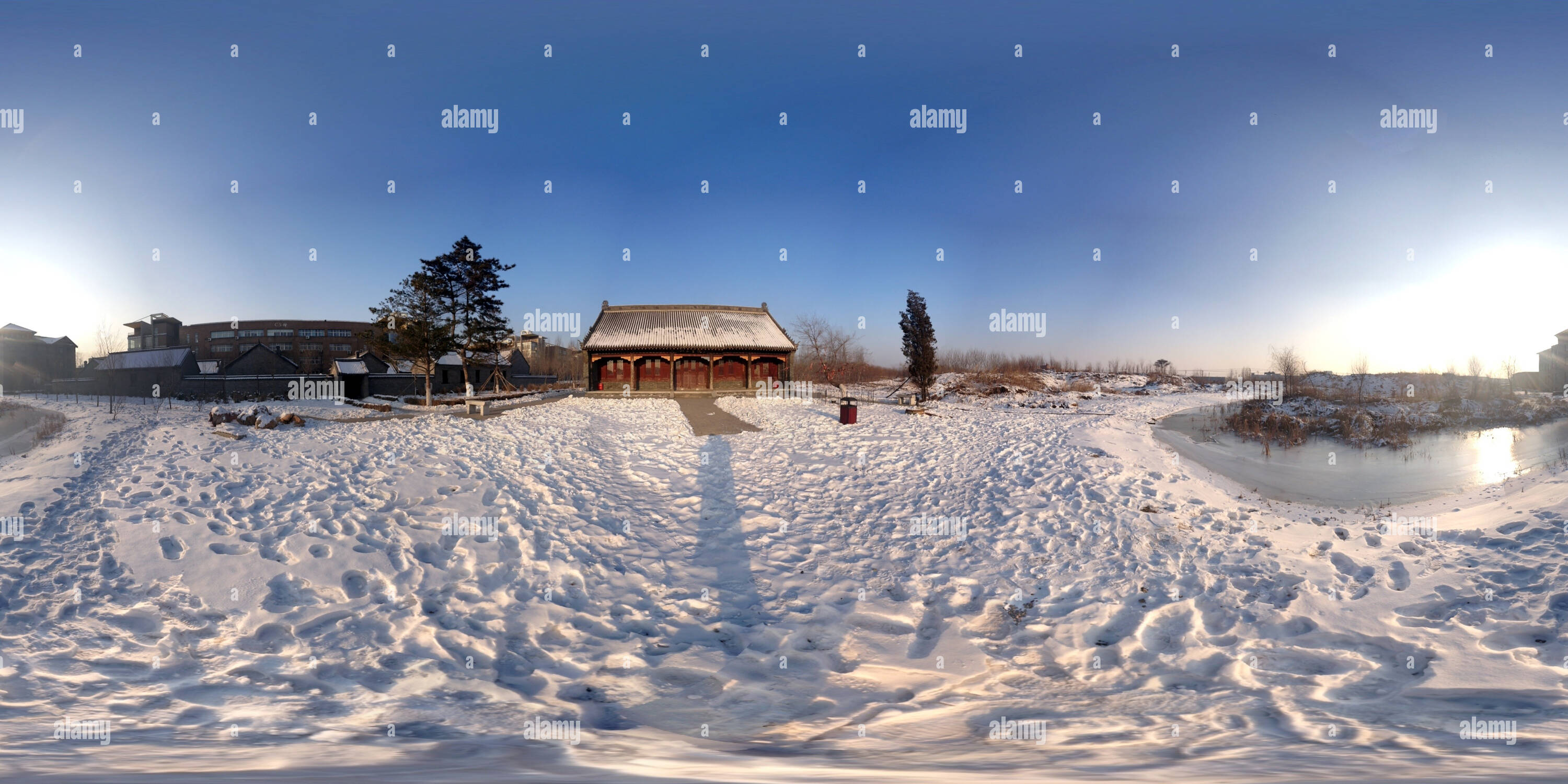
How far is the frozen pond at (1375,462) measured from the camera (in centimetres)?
1122

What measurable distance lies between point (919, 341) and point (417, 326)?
965 inches

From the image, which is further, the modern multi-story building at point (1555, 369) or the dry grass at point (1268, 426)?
the modern multi-story building at point (1555, 369)

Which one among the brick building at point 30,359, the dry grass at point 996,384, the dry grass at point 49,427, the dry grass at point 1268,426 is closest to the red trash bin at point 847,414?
the dry grass at point 1268,426

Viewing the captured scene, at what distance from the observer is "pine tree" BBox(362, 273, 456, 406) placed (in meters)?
25.4

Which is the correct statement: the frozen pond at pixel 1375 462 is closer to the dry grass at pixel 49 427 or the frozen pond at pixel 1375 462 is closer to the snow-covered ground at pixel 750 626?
the snow-covered ground at pixel 750 626

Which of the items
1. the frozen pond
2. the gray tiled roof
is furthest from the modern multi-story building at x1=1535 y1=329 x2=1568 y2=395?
the gray tiled roof

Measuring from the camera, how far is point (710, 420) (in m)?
19.0

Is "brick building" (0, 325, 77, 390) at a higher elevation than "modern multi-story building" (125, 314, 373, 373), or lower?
lower

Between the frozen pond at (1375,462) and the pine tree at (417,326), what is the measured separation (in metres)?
30.7

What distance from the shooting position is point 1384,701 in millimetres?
3463

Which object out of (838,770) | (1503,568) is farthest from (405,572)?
(1503,568)

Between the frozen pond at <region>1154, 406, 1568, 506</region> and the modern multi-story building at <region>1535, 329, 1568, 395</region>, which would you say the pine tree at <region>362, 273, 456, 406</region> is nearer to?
the frozen pond at <region>1154, 406, 1568, 506</region>

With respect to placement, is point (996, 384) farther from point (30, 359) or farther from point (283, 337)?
point (283, 337)

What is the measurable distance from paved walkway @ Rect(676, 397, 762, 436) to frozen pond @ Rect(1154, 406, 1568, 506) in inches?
493
